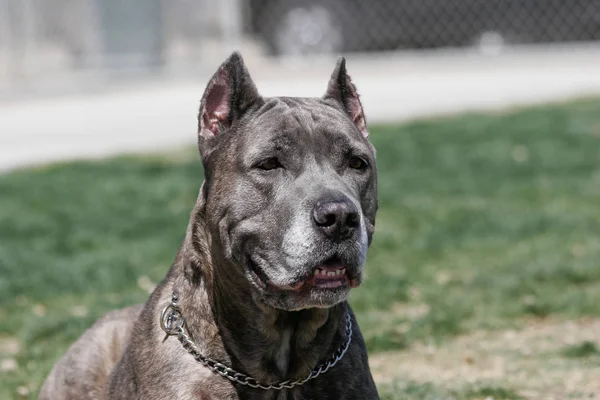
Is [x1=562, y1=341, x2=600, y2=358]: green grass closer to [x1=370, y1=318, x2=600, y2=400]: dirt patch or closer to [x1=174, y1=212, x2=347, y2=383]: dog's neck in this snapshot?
[x1=370, y1=318, x2=600, y2=400]: dirt patch

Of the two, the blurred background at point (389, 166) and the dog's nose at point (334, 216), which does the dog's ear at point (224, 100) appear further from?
the blurred background at point (389, 166)

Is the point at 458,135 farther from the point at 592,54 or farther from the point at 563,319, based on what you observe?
the point at 563,319

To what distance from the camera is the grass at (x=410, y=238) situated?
23.8 ft

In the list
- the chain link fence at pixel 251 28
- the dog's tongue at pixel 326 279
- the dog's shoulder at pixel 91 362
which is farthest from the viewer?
the chain link fence at pixel 251 28

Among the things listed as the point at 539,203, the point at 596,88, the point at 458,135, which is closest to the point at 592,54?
the point at 596,88

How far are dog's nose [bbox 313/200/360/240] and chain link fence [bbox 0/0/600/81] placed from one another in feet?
36.6

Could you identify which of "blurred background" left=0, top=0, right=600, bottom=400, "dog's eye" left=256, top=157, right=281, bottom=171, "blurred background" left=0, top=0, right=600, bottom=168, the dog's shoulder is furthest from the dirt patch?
"blurred background" left=0, top=0, right=600, bottom=168

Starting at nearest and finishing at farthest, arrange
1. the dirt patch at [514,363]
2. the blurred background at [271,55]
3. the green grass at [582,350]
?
the dirt patch at [514,363], the green grass at [582,350], the blurred background at [271,55]

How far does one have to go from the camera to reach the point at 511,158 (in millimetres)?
12539

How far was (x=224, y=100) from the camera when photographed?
4.45 m

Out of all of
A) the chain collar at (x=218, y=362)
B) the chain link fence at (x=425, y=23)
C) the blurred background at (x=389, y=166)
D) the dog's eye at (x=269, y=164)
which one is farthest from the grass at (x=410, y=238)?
the chain link fence at (x=425, y=23)

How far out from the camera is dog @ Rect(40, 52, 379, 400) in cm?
402

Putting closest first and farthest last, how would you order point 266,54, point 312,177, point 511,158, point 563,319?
point 312,177 < point 563,319 < point 511,158 < point 266,54

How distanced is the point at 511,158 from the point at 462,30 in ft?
17.8
